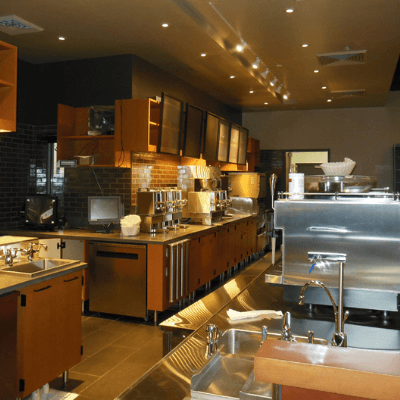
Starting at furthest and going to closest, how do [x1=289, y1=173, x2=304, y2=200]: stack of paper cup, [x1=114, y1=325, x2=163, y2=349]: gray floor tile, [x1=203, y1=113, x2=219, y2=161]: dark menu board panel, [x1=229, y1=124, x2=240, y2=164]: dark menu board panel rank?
[x1=229, y1=124, x2=240, y2=164]: dark menu board panel < [x1=203, y1=113, x2=219, y2=161]: dark menu board panel < [x1=114, y1=325, x2=163, y2=349]: gray floor tile < [x1=289, y1=173, x2=304, y2=200]: stack of paper cup

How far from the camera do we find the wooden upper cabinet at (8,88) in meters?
3.49

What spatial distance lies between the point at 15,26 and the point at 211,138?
3521 millimetres

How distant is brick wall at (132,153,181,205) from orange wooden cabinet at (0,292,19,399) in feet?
9.67

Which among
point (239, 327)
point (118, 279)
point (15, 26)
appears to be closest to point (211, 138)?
point (118, 279)

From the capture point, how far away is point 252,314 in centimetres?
213

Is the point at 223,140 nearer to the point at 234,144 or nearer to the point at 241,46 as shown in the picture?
the point at 234,144

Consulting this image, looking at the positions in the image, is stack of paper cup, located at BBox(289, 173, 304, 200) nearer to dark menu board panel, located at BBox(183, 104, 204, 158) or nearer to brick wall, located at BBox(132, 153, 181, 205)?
brick wall, located at BBox(132, 153, 181, 205)

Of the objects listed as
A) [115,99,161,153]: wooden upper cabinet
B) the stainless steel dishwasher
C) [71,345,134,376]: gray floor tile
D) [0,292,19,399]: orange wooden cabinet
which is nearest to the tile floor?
[71,345,134,376]: gray floor tile

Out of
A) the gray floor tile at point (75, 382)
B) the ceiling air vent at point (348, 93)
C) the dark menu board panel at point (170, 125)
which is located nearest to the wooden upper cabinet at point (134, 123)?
the dark menu board panel at point (170, 125)

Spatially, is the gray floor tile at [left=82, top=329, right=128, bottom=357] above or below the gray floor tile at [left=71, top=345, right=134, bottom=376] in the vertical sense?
above

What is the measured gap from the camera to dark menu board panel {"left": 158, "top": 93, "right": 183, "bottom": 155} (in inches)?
213

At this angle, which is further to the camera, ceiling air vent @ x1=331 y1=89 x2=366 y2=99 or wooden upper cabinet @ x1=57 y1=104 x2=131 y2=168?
ceiling air vent @ x1=331 y1=89 x2=366 y2=99

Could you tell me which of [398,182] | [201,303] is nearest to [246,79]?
[398,182]

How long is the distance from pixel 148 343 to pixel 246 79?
4.79m
